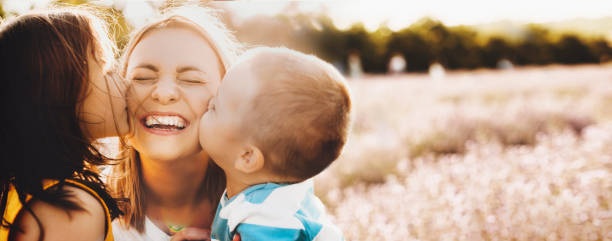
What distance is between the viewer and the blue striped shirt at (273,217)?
5.66 ft

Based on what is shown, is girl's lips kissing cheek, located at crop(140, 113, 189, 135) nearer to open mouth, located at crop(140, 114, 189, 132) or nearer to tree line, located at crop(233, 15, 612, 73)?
open mouth, located at crop(140, 114, 189, 132)

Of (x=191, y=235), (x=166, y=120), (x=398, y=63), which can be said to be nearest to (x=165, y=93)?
(x=166, y=120)

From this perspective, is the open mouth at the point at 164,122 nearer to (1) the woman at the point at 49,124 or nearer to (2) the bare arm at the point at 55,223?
(1) the woman at the point at 49,124

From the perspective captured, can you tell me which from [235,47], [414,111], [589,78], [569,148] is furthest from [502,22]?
[235,47]

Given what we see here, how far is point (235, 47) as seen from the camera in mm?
2531

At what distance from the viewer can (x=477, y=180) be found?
3943 mm

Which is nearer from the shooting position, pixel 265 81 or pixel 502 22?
pixel 265 81

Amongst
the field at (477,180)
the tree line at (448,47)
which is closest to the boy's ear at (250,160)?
the field at (477,180)

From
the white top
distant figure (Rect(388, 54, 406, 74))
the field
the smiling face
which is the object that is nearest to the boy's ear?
the smiling face

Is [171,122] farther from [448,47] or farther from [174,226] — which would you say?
→ [448,47]

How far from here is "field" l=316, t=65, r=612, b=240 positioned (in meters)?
3.13

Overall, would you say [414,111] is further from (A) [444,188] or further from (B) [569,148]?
(A) [444,188]

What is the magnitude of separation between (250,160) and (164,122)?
525mm

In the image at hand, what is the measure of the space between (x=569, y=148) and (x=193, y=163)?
3983 mm
